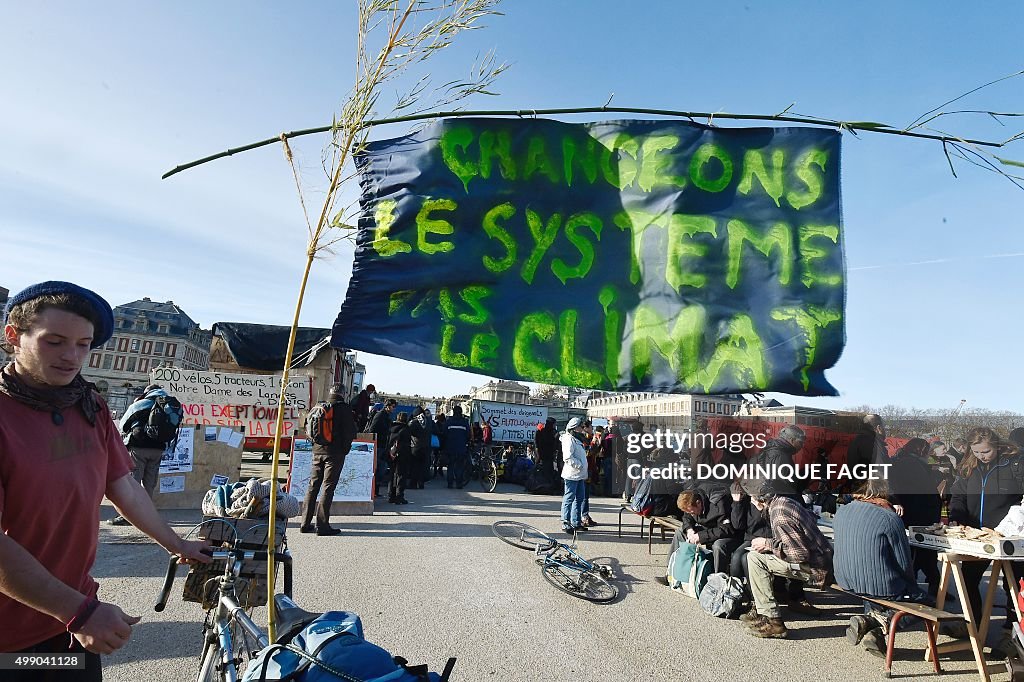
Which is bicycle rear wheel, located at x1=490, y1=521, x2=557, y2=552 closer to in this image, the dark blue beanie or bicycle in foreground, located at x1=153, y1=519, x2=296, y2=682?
bicycle in foreground, located at x1=153, y1=519, x2=296, y2=682

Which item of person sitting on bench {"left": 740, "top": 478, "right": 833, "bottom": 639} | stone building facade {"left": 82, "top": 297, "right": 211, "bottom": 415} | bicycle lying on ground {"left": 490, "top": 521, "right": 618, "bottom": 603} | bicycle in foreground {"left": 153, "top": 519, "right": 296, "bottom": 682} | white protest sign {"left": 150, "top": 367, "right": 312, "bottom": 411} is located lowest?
bicycle lying on ground {"left": 490, "top": 521, "right": 618, "bottom": 603}

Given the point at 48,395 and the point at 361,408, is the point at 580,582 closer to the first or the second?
the point at 48,395

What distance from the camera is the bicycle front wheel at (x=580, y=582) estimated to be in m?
5.82

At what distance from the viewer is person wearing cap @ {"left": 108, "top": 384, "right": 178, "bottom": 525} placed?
764 centimetres

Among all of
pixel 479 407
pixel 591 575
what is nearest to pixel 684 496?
pixel 591 575

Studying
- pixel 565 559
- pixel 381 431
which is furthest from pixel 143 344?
pixel 565 559

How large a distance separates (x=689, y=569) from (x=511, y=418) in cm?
1304

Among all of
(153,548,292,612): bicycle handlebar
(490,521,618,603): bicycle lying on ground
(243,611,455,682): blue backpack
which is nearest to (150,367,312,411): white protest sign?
(490,521,618,603): bicycle lying on ground

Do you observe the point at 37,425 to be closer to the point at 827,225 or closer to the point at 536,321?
the point at 536,321

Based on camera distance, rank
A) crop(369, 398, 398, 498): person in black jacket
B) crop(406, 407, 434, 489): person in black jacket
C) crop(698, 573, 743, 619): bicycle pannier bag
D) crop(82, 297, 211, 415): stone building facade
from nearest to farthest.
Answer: crop(698, 573, 743, 619): bicycle pannier bag, crop(369, 398, 398, 498): person in black jacket, crop(406, 407, 434, 489): person in black jacket, crop(82, 297, 211, 415): stone building facade

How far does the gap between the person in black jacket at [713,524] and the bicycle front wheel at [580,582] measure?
1082 millimetres

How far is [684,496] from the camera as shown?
622cm

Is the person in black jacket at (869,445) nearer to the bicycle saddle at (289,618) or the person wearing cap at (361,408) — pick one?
the bicycle saddle at (289,618)

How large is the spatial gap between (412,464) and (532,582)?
24.0ft
